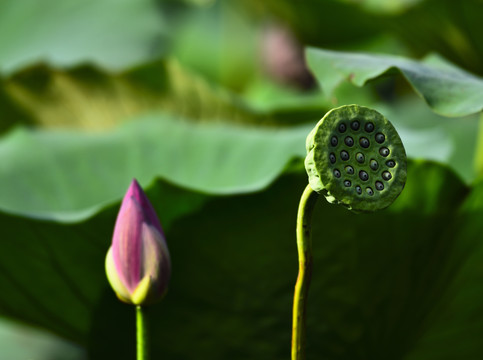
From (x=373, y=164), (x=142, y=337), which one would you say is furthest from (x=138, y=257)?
(x=373, y=164)

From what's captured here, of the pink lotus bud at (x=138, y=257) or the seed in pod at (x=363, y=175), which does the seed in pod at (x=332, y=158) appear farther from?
the pink lotus bud at (x=138, y=257)

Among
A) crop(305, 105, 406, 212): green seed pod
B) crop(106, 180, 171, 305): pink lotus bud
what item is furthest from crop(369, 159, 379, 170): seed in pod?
crop(106, 180, 171, 305): pink lotus bud

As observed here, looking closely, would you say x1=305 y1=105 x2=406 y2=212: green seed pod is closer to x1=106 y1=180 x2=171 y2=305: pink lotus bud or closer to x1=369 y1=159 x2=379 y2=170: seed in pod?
x1=369 y1=159 x2=379 y2=170: seed in pod

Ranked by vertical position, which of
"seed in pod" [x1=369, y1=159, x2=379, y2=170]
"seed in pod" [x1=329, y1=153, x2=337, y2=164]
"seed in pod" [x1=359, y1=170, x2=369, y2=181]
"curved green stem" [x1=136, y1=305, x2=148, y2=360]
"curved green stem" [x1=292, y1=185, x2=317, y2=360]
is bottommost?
"curved green stem" [x1=136, y1=305, x2=148, y2=360]

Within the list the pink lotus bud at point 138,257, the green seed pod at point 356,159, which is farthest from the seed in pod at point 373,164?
the pink lotus bud at point 138,257

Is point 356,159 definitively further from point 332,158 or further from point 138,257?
point 138,257
